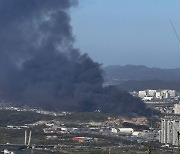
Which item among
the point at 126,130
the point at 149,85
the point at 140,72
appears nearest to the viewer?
the point at 126,130

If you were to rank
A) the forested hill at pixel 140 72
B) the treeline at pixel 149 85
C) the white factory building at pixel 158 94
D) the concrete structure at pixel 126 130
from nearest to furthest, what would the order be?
the concrete structure at pixel 126 130 < the white factory building at pixel 158 94 < the treeline at pixel 149 85 < the forested hill at pixel 140 72

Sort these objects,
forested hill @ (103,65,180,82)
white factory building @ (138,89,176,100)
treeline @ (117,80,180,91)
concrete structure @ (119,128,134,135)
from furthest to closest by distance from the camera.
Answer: forested hill @ (103,65,180,82), treeline @ (117,80,180,91), white factory building @ (138,89,176,100), concrete structure @ (119,128,134,135)

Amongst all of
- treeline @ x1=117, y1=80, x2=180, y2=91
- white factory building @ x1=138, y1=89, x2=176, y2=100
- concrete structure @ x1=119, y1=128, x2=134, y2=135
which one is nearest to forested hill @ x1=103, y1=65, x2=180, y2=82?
treeline @ x1=117, y1=80, x2=180, y2=91

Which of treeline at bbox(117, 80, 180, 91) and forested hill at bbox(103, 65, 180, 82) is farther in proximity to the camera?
forested hill at bbox(103, 65, 180, 82)

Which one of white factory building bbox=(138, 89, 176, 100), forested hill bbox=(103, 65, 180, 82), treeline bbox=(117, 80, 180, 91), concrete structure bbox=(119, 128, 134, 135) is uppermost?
forested hill bbox=(103, 65, 180, 82)

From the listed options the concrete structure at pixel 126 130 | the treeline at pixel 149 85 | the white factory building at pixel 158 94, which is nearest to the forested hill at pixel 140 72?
the treeline at pixel 149 85

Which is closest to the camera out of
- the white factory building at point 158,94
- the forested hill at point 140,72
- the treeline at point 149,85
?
the white factory building at point 158,94

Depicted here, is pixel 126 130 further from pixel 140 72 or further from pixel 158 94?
pixel 140 72

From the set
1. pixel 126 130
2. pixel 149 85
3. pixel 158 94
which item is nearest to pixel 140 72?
pixel 149 85

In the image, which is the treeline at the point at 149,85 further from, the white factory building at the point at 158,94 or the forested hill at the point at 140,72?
the forested hill at the point at 140,72

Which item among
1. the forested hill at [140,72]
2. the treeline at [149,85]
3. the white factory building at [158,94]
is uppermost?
the forested hill at [140,72]

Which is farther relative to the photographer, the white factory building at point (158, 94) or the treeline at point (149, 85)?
the treeline at point (149, 85)

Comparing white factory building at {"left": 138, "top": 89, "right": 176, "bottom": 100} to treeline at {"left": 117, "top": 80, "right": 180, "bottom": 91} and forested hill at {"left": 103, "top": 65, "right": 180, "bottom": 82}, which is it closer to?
treeline at {"left": 117, "top": 80, "right": 180, "bottom": 91}
